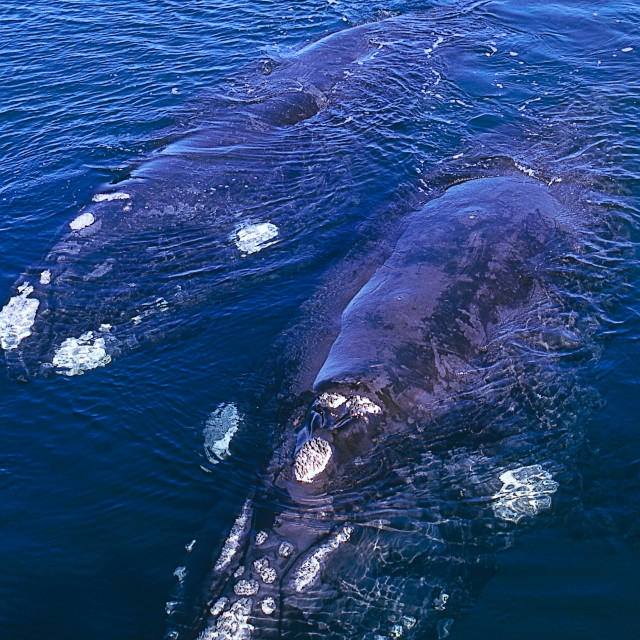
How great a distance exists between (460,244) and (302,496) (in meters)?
6.96

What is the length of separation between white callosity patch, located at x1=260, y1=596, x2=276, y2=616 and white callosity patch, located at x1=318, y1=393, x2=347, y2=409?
126 inches

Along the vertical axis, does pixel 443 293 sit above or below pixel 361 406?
above

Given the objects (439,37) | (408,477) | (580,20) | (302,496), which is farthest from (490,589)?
(580,20)

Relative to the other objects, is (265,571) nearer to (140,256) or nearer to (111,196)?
(140,256)

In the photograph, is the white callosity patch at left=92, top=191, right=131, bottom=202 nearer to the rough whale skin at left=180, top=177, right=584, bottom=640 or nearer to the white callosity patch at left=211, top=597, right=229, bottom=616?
the rough whale skin at left=180, top=177, right=584, bottom=640

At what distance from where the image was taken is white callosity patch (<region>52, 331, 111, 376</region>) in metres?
15.4

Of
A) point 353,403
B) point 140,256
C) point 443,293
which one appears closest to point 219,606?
point 353,403

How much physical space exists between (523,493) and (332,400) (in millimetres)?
3489

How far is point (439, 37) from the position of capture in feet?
92.7

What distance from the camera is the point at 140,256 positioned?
1750cm

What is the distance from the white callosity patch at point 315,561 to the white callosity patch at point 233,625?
2.48ft

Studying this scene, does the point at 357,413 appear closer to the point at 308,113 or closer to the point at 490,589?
the point at 490,589

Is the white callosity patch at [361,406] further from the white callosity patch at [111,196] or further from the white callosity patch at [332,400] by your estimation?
the white callosity patch at [111,196]

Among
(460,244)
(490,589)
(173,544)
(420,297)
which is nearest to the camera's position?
(490,589)
